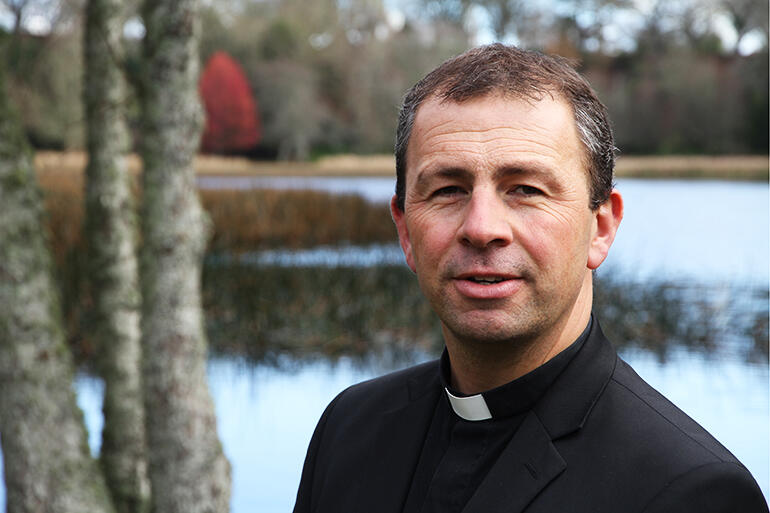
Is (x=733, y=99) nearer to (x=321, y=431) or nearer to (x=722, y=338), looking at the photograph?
(x=722, y=338)

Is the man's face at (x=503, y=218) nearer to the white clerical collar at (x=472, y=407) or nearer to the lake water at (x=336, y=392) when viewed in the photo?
the white clerical collar at (x=472, y=407)

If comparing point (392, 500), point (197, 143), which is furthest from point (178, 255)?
point (392, 500)

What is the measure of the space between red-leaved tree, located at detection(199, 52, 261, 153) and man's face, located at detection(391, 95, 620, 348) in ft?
137

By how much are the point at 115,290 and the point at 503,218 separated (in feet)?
16.2

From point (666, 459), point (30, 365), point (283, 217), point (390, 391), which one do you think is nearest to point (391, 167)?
point (283, 217)

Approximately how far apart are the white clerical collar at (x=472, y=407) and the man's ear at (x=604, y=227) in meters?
0.34

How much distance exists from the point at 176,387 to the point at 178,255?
2.25 ft

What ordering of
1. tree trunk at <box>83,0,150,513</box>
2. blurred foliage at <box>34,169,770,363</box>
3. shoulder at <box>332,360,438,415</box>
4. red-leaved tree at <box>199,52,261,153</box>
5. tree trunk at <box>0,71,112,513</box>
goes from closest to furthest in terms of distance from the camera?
shoulder at <box>332,360,438,415</box> < tree trunk at <box>0,71,112,513</box> < tree trunk at <box>83,0,150,513</box> < blurred foliage at <box>34,169,770,363</box> < red-leaved tree at <box>199,52,261,153</box>

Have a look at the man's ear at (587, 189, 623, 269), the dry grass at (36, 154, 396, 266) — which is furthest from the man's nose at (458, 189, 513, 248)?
the dry grass at (36, 154, 396, 266)

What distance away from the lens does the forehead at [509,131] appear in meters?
1.69

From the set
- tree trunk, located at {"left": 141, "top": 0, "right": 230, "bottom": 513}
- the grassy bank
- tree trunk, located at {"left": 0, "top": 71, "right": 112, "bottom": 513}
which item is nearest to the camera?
tree trunk, located at {"left": 0, "top": 71, "right": 112, "bottom": 513}

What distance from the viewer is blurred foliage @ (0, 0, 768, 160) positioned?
31.0 feet

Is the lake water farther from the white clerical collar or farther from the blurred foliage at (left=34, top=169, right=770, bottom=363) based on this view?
the white clerical collar

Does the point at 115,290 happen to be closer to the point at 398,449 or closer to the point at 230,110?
the point at 398,449
